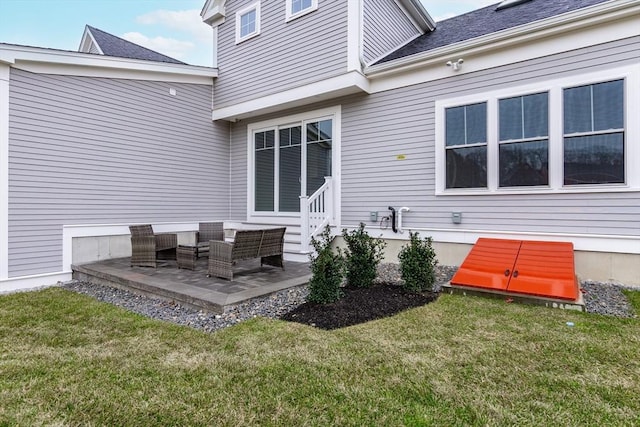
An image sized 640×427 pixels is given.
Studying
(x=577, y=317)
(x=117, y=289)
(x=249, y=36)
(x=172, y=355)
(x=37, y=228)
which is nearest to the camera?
(x=172, y=355)

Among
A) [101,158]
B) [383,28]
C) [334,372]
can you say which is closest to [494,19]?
[383,28]

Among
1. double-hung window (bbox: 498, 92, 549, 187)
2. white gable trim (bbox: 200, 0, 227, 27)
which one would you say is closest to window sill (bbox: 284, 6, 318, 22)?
white gable trim (bbox: 200, 0, 227, 27)

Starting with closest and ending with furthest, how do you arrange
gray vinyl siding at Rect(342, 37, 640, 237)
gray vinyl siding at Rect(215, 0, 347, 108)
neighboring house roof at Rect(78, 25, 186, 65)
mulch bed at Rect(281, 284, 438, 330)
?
mulch bed at Rect(281, 284, 438, 330) < gray vinyl siding at Rect(342, 37, 640, 237) < gray vinyl siding at Rect(215, 0, 347, 108) < neighboring house roof at Rect(78, 25, 186, 65)

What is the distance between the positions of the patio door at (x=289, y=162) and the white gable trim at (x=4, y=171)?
4.88 meters

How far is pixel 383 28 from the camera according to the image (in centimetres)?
805

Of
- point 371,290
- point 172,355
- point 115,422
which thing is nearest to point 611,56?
point 371,290

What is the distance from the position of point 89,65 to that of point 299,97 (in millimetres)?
4057

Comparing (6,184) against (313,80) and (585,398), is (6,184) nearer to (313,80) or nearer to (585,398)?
(313,80)

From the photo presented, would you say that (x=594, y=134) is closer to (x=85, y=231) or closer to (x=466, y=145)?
(x=466, y=145)

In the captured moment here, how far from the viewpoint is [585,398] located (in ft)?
7.61

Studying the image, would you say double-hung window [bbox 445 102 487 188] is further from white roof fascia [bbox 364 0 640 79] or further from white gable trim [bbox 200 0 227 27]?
white gable trim [bbox 200 0 227 27]

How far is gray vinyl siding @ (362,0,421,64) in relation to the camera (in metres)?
7.43

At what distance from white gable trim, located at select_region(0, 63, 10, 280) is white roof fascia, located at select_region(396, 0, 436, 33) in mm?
8246

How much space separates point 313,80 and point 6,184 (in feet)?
19.0
